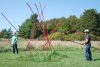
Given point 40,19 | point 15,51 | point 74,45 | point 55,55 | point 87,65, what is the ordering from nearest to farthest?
point 87,65 < point 40,19 < point 55,55 < point 15,51 < point 74,45

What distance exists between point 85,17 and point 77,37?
44.9 metres

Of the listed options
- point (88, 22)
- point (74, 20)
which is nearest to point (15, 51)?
point (88, 22)

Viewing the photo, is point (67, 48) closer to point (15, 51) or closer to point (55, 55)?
point (15, 51)

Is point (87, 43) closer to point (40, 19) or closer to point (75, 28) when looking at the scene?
point (40, 19)

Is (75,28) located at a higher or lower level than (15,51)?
higher

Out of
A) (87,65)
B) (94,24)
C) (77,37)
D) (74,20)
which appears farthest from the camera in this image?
(74,20)

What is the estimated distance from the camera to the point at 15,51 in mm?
24250

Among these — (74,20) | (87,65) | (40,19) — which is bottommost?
(87,65)

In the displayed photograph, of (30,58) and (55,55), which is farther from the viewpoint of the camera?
(55,55)

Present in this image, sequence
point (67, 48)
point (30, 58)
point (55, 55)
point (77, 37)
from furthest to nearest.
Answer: point (77, 37) → point (67, 48) → point (55, 55) → point (30, 58)

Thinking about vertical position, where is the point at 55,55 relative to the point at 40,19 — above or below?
below

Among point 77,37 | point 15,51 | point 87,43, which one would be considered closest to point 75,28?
point 77,37

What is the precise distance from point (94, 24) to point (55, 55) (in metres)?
74.8

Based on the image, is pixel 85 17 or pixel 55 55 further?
pixel 85 17
